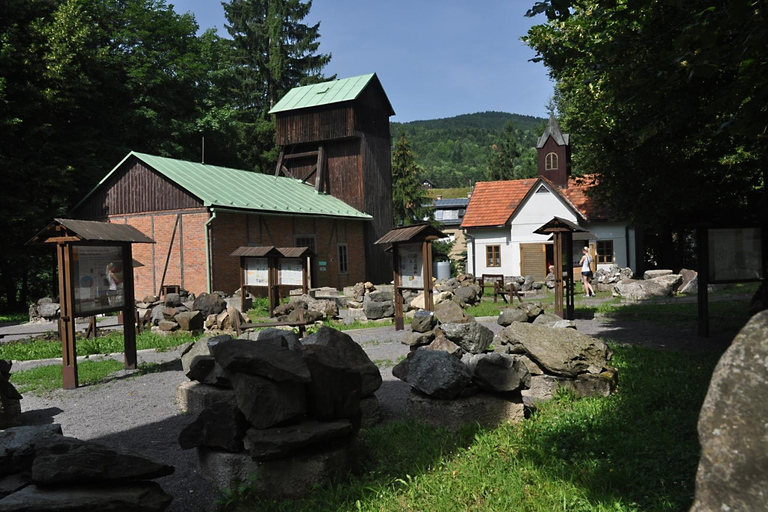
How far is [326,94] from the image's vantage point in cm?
3164

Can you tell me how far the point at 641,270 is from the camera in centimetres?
2958

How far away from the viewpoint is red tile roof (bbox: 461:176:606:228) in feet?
98.6

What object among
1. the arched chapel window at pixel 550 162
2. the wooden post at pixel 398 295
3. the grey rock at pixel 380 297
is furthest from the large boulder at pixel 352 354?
the arched chapel window at pixel 550 162

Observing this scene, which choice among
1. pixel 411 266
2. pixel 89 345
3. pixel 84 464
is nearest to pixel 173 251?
pixel 89 345

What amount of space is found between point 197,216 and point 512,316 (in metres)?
14.3

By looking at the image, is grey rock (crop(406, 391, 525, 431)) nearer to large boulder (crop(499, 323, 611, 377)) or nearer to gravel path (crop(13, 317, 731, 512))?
gravel path (crop(13, 317, 731, 512))

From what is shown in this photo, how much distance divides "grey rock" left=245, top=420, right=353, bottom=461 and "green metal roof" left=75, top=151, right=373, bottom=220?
1815 cm

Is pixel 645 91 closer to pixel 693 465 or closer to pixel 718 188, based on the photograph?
pixel 693 465

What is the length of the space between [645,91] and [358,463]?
4.62 meters

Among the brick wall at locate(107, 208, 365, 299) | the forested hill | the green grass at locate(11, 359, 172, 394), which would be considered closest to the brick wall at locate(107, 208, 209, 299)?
the brick wall at locate(107, 208, 365, 299)

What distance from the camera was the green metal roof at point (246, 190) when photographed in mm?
22750

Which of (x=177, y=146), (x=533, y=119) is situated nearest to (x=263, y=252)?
(x=177, y=146)

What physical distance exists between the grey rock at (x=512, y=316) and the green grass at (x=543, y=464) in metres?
6.10

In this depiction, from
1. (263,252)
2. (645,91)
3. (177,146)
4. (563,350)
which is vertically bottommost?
(563,350)
